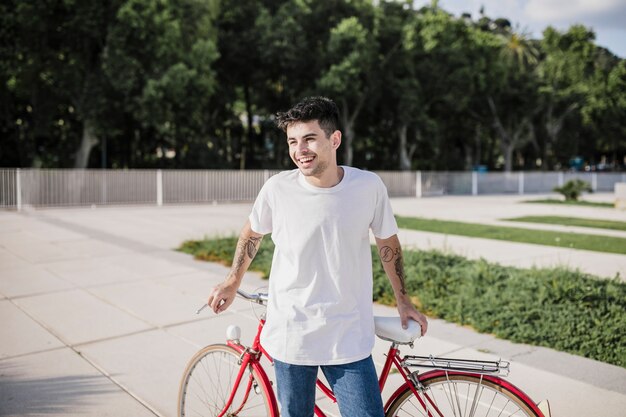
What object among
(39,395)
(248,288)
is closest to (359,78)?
(248,288)

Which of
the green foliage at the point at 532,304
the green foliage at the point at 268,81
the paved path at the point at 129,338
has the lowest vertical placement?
the paved path at the point at 129,338

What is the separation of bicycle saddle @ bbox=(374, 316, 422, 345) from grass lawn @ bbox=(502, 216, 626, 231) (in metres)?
13.4

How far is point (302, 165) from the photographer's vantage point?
7.80ft

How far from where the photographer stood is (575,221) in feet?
50.9

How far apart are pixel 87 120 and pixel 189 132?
549cm

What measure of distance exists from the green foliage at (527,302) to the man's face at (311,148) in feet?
11.6

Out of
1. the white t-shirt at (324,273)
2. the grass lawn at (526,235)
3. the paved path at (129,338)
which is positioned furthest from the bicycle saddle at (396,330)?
the grass lawn at (526,235)

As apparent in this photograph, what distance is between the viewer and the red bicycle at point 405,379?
2.32m

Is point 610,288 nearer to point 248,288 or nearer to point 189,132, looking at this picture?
point 248,288

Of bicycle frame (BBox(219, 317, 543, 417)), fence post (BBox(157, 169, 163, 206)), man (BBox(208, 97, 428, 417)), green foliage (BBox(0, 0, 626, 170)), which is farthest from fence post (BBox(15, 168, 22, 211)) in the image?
man (BBox(208, 97, 428, 417))

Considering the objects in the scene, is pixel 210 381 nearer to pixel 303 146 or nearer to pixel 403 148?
pixel 303 146

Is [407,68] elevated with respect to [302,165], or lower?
elevated

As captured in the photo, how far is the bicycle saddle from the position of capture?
2432 mm

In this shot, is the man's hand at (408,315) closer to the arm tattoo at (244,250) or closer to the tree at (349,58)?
the arm tattoo at (244,250)
